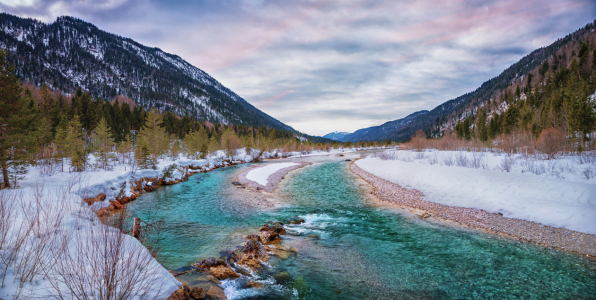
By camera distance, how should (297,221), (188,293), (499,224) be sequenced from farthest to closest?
(297,221) < (499,224) < (188,293)

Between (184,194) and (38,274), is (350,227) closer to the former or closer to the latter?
(38,274)

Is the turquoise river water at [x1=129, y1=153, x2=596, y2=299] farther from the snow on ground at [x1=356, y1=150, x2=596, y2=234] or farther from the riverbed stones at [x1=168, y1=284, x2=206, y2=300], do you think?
the snow on ground at [x1=356, y1=150, x2=596, y2=234]

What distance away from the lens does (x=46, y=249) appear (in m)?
4.52

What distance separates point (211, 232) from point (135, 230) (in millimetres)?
4830

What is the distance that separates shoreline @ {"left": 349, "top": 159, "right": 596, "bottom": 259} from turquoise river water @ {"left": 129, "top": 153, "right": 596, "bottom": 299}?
2.41 feet

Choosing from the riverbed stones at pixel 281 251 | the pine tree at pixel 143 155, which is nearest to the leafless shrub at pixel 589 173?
the riverbed stones at pixel 281 251

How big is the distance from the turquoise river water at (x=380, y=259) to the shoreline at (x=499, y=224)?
0.74m

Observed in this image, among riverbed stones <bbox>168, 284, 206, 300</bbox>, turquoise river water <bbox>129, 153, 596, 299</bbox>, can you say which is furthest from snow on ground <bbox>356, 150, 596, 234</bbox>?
riverbed stones <bbox>168, 284, 206, 300</bbox>

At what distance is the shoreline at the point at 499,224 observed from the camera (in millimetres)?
8781

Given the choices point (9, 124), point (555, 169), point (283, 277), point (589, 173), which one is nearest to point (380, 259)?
point (283, 277)

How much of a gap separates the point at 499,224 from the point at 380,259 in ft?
23.9

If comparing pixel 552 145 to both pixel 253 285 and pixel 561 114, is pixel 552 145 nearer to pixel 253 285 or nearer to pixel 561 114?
pixel 561 114

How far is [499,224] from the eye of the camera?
11141 millimetres

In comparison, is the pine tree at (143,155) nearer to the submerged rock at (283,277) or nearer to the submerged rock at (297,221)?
the submerged rock at (297,221)
